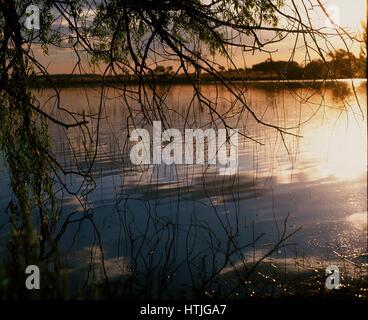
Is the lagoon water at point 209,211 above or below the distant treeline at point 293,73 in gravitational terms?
below

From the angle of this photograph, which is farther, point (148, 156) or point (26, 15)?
point (148, 156)

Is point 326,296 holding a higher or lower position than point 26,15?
lower

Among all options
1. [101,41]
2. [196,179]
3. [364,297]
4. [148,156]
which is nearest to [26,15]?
[101,41]

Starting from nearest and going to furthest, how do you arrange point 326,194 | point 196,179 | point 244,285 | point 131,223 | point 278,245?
1. point 244,285
2. point 278,245
3. point 131,223
4. point 326,194
5. point 196,179

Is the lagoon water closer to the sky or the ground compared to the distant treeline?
closer to the ground

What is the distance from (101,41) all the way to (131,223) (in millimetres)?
1942

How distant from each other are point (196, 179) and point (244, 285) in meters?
3.60

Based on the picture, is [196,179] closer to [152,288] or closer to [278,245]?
[278,245]

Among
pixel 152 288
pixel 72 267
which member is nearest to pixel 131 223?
pixel 72 267

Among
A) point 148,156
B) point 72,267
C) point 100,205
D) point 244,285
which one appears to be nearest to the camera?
point 244,285

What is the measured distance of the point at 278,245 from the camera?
4.66 metres

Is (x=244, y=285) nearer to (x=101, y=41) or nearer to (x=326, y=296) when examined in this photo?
(x=326, y=296)

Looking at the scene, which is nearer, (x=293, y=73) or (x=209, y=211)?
(x=293, y=73)

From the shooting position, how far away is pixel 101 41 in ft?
13.2
